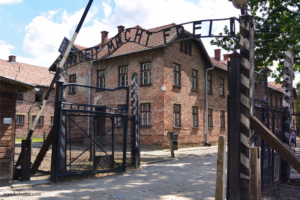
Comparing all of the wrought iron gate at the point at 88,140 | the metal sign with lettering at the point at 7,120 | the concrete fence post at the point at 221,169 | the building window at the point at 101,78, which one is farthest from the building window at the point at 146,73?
the concrete fence post at the point at 221,169

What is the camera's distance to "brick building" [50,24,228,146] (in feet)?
63.6

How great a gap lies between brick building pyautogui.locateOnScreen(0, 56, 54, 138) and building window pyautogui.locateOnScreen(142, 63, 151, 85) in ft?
56.2

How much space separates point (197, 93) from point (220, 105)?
12.8 feet

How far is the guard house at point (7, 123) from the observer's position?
702 cm

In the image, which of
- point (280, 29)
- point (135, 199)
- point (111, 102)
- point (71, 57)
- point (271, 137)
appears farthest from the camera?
point (111, 102)

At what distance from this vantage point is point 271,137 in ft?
15.5

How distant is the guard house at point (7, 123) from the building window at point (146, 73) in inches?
525

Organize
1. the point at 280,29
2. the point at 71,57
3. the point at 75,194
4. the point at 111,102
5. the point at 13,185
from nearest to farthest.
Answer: the point at 75,194, the point at 13,185, the point at 71,57, the point at 280,29, the point at 111,102

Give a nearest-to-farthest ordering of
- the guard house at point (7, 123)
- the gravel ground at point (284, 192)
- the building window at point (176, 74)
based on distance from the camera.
Answer: the gravel ground at point (284, 192) < the guard house at point (7, 123) < the building window at point (176, 74)

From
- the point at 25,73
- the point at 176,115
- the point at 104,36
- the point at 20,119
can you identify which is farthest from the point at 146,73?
the point at 25,73

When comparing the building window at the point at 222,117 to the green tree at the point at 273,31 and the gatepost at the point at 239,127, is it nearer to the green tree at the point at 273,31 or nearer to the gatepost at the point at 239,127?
the green tree at the point at 273,31

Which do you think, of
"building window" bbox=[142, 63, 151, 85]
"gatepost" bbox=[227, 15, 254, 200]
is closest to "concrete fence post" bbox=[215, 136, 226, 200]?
"gatepost" bbox=[227, 15, 254, 200]

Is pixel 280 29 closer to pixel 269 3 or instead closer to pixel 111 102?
pixel 269 3

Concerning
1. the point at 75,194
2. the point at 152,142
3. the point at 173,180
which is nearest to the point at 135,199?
the point at 75,194
